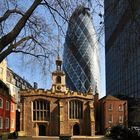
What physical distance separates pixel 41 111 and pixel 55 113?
406cm

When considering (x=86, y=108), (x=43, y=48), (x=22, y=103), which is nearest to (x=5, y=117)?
(x=22, y=103)

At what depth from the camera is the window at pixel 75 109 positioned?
10962cm

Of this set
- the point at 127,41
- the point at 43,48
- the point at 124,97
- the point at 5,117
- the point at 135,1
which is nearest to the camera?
the point at 135,1

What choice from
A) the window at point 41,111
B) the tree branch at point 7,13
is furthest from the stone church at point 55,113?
the tree branch at point 7,13

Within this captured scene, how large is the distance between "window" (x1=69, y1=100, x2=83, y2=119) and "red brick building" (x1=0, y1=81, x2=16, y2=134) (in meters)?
20.1

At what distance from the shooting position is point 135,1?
11.3 m

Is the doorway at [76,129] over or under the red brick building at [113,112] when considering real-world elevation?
under

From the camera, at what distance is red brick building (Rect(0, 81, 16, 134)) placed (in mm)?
80750

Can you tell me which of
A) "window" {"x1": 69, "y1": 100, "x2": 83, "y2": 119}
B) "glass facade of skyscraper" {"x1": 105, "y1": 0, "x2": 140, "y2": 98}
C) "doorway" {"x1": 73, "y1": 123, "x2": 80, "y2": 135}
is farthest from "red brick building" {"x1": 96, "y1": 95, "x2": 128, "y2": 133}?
"glass facade of skyscraper" {"x1": 105, "y1": 0, "x2": 140, "y2": 98}

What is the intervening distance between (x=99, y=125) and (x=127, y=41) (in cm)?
10797

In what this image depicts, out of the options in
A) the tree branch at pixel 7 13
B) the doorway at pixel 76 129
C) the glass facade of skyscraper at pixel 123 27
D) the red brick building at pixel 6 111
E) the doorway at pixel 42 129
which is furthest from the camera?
the doorway at pixel 76 129

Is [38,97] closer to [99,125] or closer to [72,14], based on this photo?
[99,125]

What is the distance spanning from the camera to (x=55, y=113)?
10931cm

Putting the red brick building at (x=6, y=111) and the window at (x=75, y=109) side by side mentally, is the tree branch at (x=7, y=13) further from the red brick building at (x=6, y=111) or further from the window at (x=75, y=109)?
the window at (x=75, y=109)
